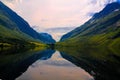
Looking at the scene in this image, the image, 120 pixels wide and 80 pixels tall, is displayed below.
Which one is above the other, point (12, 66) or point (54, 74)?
point (12, 66)

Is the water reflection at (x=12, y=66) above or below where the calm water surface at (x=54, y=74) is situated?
above

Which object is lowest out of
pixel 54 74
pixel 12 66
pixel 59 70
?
pixel 54 74

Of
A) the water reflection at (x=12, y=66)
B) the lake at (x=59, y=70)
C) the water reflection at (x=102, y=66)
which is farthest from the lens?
the water reflection at (x=102, y=66)

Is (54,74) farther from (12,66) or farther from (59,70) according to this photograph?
(12,66)

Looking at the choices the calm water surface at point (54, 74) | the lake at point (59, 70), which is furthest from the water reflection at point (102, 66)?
the calm water surface at point (54, 74)

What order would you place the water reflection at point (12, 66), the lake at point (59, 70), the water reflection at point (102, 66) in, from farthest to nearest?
the water reflection at point (102, 66) < the lake at point (59, 70) < the water reflection at point (12, 66)

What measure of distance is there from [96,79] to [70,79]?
5.74 m

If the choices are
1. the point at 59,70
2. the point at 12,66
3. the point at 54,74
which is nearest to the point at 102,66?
the point at 59,70

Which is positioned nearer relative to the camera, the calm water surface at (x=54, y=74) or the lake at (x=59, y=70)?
the calm water surface at (x=54, y=74)

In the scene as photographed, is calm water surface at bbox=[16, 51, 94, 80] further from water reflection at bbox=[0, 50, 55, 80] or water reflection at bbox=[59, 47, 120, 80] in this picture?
water reflection at bbox=[59, 47, 120, 80]

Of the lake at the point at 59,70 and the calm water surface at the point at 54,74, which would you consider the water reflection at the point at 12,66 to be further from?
the calm water surface at the point at 54,74

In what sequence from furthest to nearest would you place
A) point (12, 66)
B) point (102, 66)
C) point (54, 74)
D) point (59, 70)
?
point (102, 66), point (59, 70), point (12, 66), point (54, 74)

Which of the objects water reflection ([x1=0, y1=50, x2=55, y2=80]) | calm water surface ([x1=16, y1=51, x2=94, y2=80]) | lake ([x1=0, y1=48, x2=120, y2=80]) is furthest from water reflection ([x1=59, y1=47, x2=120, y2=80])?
water reflection ([x1=0, y1=50, x2=55, y2=80])

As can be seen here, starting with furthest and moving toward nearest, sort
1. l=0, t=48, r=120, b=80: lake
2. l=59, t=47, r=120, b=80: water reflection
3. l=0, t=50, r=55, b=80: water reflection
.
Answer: l=59, t=47, r=120, b=80: water reflection, l=0, t=48, r=120, b=80: lake, l=0, t=50, r=55, b=80: water reflection
